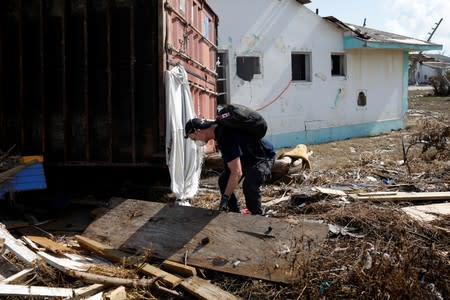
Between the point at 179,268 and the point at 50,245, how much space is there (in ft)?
4.68

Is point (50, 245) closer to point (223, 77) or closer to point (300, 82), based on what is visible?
point (223, 77)

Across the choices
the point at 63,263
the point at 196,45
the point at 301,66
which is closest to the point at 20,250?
the point at 63,263

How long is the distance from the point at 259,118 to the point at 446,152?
635 centimetres

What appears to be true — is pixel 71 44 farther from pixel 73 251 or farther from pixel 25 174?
pixel 73 251

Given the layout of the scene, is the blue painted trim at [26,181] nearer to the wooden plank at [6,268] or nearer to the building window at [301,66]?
the wooden plank at [6,268]

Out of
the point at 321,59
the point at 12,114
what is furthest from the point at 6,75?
the point at 321,59

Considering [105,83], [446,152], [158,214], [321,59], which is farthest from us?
[321,59]

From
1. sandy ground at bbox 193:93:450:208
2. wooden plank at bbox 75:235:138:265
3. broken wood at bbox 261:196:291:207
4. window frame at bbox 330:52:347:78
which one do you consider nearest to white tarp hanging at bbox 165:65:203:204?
sandy ground at bbox 193:93:450:208

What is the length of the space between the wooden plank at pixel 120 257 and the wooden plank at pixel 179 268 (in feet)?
0.32

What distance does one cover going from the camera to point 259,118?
15.8 ft

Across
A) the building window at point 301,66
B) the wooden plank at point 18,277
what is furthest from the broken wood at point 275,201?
the building window at point 301,66

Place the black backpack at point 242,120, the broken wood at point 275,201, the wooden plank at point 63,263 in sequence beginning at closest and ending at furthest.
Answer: the wooden plank at point 63,263
the black backpack at point 242,120
the broken wood at point 275,201

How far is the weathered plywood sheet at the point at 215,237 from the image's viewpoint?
3977 millimetres

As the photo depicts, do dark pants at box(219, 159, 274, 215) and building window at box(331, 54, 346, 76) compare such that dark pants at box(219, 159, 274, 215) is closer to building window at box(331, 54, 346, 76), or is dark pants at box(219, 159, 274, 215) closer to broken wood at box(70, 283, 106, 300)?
broken wood at box(70, 283, 106, 300)
